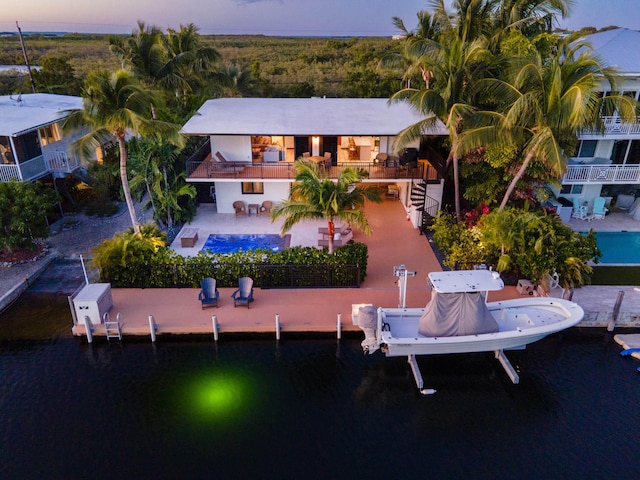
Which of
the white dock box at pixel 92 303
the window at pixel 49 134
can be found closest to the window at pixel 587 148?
the white dock box at pixel 92 303

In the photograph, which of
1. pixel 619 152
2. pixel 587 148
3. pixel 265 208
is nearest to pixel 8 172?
pixel 265 208

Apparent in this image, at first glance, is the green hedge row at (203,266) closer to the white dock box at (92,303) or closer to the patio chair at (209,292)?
the patio chair at (209,292)

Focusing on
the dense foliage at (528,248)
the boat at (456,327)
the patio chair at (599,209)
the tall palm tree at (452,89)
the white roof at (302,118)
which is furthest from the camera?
the patio chair at (599,209)

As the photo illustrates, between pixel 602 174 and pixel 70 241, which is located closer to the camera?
pixel 70 241

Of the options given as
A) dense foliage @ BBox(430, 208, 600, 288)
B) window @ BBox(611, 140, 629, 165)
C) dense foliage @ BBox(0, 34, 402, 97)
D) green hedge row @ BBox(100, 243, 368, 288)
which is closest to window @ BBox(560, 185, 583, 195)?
window @ BBox(611, 140, 629, 165)

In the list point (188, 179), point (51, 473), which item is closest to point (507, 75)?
point (188, 179)

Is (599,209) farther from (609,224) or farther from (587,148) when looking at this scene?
(587,148)
